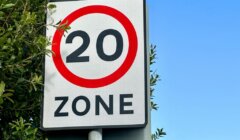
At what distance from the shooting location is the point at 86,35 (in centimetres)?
452

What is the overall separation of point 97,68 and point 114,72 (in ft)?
0.51

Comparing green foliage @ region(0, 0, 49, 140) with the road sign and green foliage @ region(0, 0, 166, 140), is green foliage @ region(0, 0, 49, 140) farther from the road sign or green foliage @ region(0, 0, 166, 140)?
the road sign

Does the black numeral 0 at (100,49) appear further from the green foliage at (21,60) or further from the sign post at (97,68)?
the green foliage at (21,60)

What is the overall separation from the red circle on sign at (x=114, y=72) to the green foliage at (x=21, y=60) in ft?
0.47

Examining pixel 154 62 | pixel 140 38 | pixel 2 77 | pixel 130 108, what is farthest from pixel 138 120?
pixel 154 62

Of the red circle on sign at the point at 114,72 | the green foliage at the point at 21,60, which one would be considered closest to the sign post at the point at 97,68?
the red circle on sign at the point at 114,72

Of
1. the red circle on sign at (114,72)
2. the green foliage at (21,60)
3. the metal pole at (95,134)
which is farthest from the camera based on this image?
the green foliage at (21,60)

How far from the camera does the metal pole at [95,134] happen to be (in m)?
4.11

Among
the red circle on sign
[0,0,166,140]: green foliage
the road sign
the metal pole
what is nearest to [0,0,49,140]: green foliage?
[0,0,166,140]: green foliage

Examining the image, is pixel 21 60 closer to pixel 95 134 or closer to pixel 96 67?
pixel 96 67

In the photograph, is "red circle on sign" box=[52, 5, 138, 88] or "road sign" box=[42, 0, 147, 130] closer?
"road sign" box=[42, 0, 147, 130]

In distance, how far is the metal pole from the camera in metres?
4.11

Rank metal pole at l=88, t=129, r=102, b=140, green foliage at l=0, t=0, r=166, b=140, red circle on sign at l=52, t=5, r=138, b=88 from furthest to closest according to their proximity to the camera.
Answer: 1. green foliage at l=0, t=0, r=166, b=140
2. red circle on sign at l=52, t=5, r=138, b=88
3. metal pole at l=88, t=129, r=102, b=140

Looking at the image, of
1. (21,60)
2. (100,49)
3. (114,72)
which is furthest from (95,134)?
(21,60)
